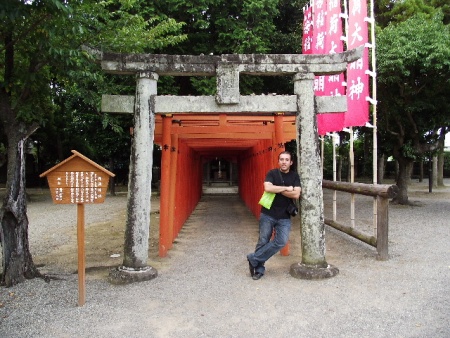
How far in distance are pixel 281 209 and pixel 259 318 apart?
1.74 meters

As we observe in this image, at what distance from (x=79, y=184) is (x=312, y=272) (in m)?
3.26

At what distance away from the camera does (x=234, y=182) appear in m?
27.5

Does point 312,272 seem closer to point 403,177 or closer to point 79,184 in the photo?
point 79,184

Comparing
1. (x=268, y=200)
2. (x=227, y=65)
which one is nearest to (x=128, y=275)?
(x=268, y=200)

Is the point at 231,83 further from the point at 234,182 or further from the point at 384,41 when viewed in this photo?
the point at 234,182

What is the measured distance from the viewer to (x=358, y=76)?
860 cm

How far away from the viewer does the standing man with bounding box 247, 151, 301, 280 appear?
18.2 ft

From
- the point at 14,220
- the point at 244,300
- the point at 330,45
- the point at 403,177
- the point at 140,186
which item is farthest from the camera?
the point at 403,177

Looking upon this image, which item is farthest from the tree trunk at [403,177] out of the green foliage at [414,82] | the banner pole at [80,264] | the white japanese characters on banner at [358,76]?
the banner pole at [80,264]

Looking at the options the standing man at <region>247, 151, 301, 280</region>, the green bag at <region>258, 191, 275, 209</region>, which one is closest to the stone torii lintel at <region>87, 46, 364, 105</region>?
the standing man at <region>247, 151, 301, 280</region>

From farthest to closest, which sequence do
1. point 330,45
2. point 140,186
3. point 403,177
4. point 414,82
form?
point 403,177, point 414,82, point 330,45, point 140,186

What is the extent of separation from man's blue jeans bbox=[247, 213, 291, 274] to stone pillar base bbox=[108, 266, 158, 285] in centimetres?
147

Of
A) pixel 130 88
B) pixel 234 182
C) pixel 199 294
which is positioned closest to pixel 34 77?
pixel 199 294

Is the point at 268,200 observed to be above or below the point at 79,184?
below
